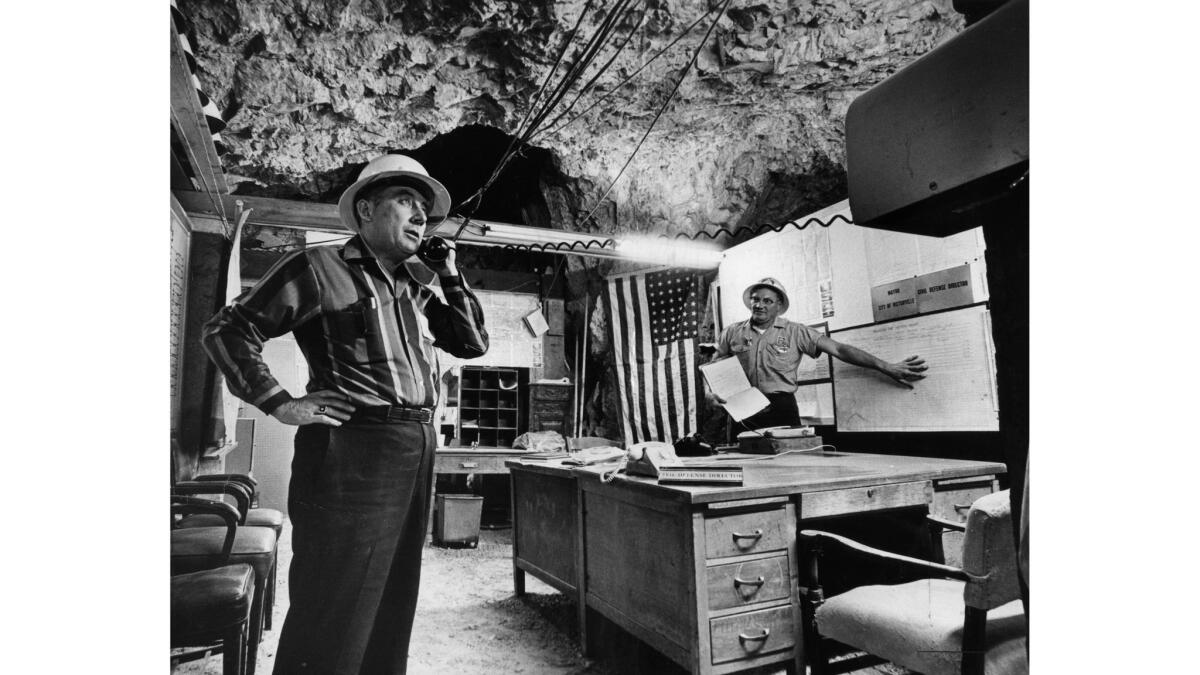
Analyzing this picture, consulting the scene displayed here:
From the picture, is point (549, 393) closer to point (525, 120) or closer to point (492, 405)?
point (492, 405)

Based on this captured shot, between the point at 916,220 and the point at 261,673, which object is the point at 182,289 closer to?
the point at 261,673

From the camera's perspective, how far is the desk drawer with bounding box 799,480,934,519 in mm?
1678

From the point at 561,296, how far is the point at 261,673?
104 centimetres

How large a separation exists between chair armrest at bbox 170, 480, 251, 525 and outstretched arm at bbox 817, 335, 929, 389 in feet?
5.19

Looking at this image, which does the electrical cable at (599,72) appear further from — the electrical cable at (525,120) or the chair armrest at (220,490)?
the chair armrest at (220,490)

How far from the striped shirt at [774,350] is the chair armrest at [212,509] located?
1.28m

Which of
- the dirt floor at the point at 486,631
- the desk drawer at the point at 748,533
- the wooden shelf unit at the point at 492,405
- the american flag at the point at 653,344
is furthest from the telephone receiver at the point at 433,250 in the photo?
the desk drawer at the point at 748,533

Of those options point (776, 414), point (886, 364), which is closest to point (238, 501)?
point (776, 414)

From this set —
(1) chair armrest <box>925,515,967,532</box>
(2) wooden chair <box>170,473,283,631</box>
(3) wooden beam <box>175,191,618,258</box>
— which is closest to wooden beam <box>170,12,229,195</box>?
(3) wooden beam <box>175,191,618,258</box>

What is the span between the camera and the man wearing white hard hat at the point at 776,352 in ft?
5.70

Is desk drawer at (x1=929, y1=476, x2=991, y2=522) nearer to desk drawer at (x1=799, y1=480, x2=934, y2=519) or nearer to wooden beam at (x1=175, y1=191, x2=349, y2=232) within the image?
desk drawer at (x1=799, y1=480, x2=934, y2=519)

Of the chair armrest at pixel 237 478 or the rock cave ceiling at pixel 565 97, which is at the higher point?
the rock cave ceiling at pixel 565 97
